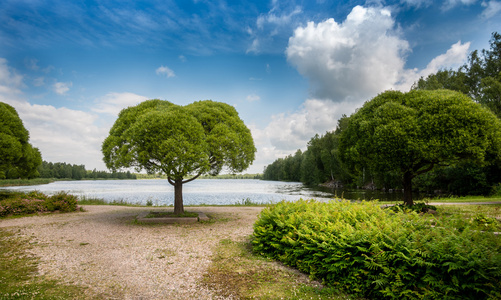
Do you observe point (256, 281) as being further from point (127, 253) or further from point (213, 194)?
point (213, 194)

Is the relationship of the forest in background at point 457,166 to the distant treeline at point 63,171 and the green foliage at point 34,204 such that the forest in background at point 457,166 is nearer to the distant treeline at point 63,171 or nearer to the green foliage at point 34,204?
the green foliage at point 34,204

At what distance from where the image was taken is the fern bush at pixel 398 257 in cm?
396

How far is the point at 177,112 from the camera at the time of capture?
12.2 m

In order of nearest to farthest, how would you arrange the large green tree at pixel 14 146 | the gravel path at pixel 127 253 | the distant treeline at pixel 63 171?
the gravel path at pixel 127 253
the large green tree at pixel 14 146
the distant treeline at pixel 63 171

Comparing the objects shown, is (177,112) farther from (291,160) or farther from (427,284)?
(291,160)

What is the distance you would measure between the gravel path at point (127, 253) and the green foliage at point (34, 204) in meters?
1.98

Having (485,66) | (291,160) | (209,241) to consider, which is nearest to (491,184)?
(485,66)

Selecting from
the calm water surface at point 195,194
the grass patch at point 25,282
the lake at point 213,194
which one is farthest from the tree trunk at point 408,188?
the grass patch at point 25,282

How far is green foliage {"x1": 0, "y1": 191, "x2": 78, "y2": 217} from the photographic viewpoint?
47.9 ft

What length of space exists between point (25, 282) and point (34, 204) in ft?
40.4

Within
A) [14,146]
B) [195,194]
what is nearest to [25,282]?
[14,146]

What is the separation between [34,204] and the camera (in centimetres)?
1538

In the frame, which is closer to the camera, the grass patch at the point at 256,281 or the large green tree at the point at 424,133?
the grass patch at the point at 256,281

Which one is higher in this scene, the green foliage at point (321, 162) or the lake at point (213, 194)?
the green foliage at point (321, 162)
